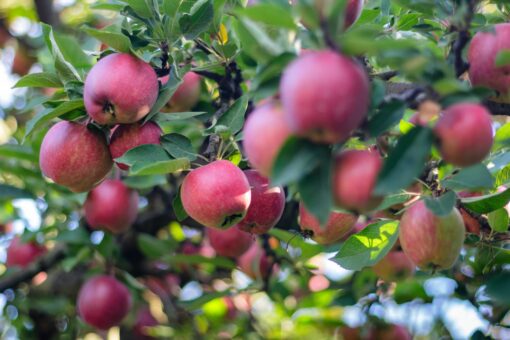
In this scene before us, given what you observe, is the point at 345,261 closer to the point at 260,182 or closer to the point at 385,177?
the point at 260,182

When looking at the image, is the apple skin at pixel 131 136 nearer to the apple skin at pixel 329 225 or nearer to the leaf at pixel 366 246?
the apple skin at pixel 329 225

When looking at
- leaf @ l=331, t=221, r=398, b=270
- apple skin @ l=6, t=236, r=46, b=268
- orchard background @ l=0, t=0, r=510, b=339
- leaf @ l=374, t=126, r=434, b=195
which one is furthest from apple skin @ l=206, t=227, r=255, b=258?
leaf @ l=374, t=126, r=434, b=195

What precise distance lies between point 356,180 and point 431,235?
40cm

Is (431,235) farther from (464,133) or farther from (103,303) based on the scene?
(103,303)

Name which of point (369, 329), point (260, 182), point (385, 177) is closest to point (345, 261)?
point (260, 182)

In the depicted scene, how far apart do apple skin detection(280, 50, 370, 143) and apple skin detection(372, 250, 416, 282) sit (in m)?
0.99

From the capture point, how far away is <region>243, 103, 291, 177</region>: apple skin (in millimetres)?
759

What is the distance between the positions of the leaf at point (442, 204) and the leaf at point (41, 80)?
0.74m

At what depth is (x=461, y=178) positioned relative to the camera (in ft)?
3.33

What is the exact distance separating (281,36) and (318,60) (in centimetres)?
15

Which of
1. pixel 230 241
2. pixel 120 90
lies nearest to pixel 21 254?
pixel 230 241

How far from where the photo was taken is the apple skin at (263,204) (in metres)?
1.15

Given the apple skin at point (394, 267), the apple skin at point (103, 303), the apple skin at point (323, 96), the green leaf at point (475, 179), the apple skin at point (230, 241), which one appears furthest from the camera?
the apple skin at point (103, 303)

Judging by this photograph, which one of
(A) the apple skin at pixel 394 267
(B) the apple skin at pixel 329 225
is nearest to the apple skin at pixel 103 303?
(A) the apple skin at pixel 394 267
